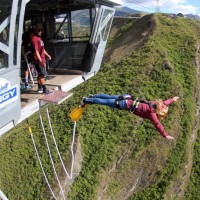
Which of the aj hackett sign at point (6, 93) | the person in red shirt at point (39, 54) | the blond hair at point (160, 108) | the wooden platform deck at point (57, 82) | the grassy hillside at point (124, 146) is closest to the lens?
the aj hackett sign at point (6, 93)

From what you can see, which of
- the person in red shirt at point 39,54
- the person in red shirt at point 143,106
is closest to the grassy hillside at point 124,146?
the person in red shirt at point 39,54

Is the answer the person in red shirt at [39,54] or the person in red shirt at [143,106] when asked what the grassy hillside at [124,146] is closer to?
the person in red shirt at [39,54]

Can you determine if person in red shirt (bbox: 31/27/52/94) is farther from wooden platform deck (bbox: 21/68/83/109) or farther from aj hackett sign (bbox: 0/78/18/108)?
aj hackett sign (bbox: 0/78/18/108)

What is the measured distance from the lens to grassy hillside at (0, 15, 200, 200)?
19.0m

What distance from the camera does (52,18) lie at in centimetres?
1354

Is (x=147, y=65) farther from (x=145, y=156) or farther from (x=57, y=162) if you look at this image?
(x=57, y=162)

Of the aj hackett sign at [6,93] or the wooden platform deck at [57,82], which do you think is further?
the wooden platform deck at [57,82]

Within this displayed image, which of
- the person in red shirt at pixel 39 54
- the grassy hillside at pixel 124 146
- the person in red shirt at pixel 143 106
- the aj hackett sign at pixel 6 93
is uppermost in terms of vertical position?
the person in red shirt at pixel 39 54

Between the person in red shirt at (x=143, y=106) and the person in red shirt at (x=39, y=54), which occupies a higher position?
the person in red shirt at (x=39, y=54)

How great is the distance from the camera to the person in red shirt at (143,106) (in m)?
8.67

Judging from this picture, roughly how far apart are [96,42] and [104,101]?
3.82 meters

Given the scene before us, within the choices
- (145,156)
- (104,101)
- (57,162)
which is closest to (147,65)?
(145,156)

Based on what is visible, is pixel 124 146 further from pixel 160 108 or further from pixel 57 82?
pixel 160 108

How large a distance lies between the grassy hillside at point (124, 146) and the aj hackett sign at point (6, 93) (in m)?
11.0
